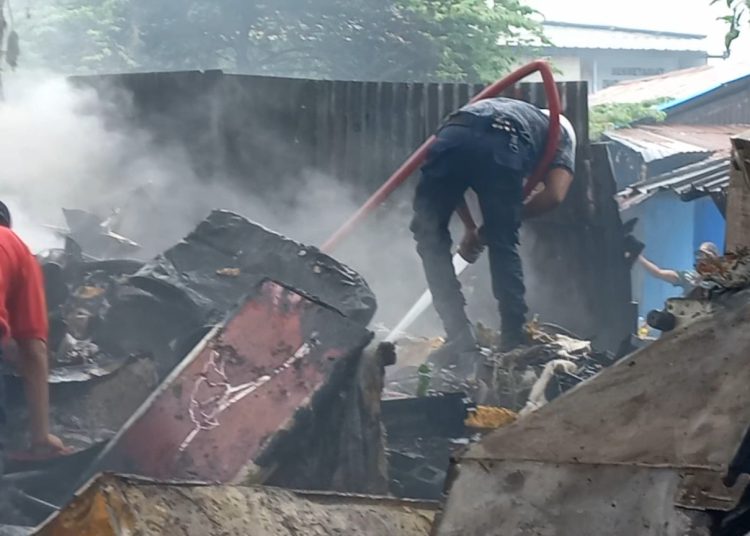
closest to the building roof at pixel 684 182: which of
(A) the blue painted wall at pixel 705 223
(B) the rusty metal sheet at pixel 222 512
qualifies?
(A) the blue painted wall at pixel 705 223

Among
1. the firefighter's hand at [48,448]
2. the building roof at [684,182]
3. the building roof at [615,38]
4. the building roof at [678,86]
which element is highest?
the firefighter's hand at [48,448]

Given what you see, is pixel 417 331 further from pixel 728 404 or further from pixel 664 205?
pixel 664 205

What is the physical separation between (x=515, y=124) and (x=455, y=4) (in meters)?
15.8

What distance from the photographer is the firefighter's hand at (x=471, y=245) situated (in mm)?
6401

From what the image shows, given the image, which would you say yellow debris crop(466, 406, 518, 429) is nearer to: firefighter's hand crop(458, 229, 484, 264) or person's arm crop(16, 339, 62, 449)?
firefighter's hand crop(458, 229, 484, 264)

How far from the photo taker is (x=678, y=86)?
79.4ft

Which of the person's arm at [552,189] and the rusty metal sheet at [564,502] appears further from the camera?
the person's arm at [552,189]

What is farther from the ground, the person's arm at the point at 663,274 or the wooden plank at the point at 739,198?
the wooden plank at the point at 739,198

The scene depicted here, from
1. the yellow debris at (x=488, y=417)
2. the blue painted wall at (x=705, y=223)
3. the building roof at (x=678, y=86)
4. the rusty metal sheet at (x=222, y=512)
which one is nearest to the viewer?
the rusty metal sheet at (x=222, y=512)

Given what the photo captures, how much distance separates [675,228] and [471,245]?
873cm

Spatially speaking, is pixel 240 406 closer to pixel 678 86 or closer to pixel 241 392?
pixel 241 392

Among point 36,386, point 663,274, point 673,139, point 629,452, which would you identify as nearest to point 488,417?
point 36,386

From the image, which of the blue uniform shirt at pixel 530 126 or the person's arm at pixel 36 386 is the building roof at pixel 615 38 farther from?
the person's arm at pixel 36 386

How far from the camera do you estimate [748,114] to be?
811 inches
